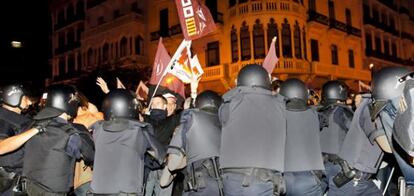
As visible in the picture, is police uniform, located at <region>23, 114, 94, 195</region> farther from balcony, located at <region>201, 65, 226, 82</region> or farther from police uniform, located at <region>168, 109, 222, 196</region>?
balcony, located at <region>201, 65, 226, 82</region>

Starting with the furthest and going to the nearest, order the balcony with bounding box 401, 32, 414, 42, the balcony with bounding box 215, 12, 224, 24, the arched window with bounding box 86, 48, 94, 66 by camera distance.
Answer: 1. the balcony with bounding box 401, 32, 414, 42
2. the arched window with bounding box 86, 48, 94, 66
3. the balcony with bounding box 215, 12, 224, 24

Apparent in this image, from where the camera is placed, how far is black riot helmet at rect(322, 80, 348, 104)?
18.1 ft

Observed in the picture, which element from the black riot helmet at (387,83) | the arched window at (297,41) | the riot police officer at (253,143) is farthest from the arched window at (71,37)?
the black riot helmet at (387,83)

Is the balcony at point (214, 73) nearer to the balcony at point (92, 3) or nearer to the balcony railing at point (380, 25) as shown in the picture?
the balcony at point (92, 3)

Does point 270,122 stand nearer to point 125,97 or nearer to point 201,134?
point 201,134

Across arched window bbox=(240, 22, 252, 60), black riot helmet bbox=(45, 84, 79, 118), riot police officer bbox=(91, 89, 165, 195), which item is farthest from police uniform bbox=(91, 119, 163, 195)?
arched window bbox=(240, 22, 252, 60)

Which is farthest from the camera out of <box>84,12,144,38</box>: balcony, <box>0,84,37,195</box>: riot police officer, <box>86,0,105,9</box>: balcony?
<box>86,0,105,9</box>: balcony

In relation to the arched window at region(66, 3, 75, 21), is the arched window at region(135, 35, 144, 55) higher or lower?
lower

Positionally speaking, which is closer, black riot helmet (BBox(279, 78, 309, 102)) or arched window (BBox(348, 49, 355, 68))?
black riot helmet (BBox(279, 78, 309, 102))

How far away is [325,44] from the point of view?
2788cm

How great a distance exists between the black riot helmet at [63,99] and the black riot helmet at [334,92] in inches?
122

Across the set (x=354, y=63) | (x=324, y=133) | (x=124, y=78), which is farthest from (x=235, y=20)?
(x=324, y=133)

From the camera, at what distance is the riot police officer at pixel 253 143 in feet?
13.5

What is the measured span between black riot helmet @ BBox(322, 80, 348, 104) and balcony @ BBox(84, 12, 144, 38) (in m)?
26.3
